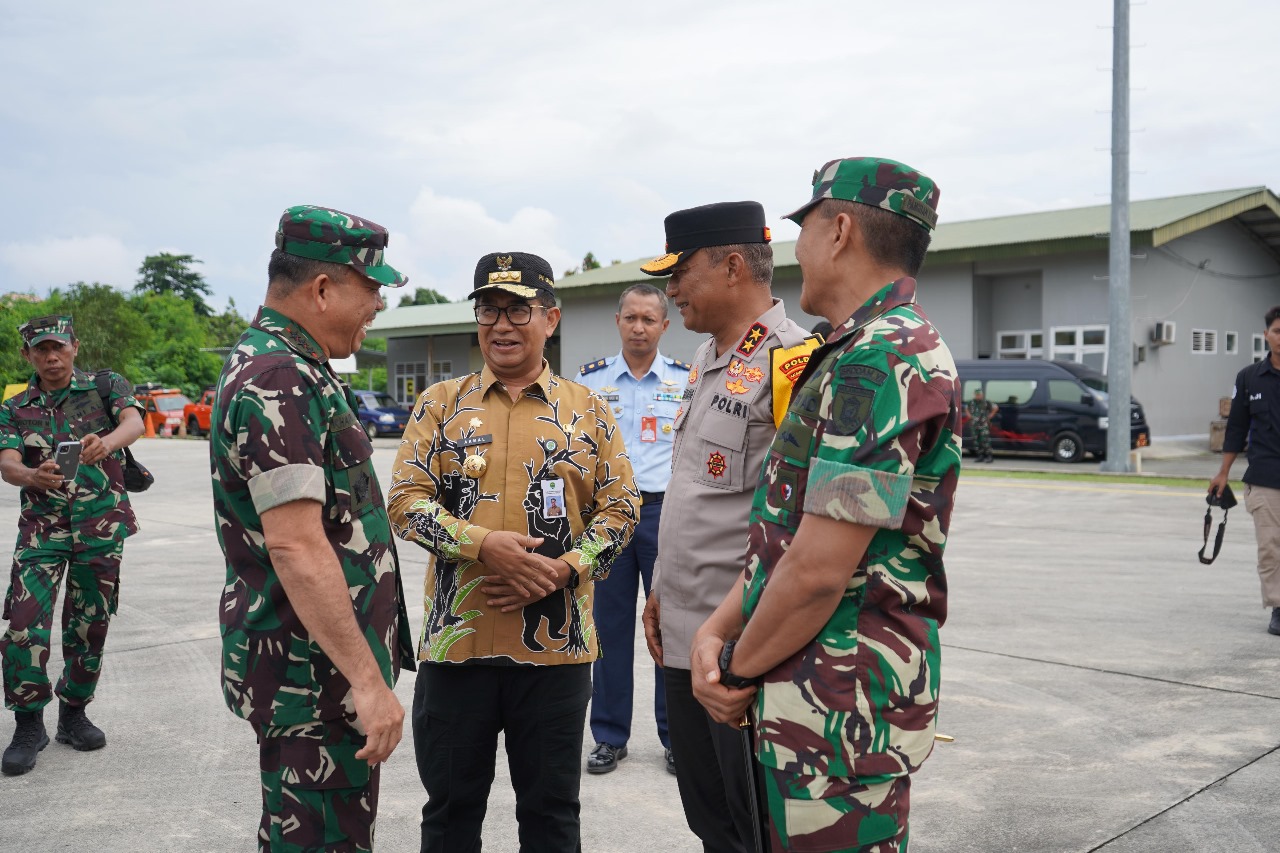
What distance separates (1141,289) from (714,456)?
80.6 feet

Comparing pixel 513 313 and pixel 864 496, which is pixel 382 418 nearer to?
pixel 513 313

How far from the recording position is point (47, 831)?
3.85m

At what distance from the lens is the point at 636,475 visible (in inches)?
196

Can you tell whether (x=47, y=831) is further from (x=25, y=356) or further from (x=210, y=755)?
(x=25, y=356)

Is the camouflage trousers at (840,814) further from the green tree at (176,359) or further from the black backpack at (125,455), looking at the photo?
the green tree at (176,359)

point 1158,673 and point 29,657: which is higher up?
point 29,657

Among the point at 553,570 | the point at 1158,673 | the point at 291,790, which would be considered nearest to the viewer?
the point at 291,790

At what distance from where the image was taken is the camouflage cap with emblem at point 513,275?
325cm

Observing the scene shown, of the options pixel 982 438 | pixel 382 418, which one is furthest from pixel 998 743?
pixel 382 418

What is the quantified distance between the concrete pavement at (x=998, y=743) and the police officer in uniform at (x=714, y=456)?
1.10m

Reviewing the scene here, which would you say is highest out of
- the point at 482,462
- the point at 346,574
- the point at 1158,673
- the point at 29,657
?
the point at 482,462

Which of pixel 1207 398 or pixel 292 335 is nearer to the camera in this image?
pixel 292 335

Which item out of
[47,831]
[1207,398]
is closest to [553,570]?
[47,831]

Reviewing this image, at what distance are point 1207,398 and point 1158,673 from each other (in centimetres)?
2382
